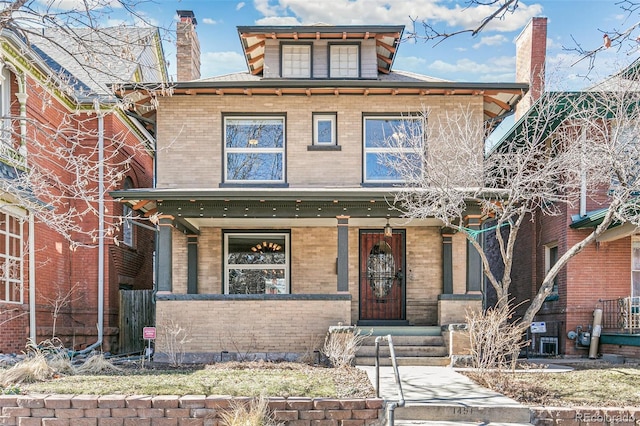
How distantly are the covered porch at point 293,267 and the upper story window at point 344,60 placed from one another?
3.91 meters

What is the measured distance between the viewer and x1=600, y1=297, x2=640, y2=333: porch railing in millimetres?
12430

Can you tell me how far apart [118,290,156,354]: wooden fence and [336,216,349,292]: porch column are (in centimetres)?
590

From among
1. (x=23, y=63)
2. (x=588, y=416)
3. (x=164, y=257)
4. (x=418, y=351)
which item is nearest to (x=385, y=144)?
(x=418, y=351)

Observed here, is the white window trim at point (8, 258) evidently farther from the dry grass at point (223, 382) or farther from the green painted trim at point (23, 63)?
the dry grass at point (223, 382)

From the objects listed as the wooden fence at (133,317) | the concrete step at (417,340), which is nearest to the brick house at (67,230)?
the wooden fence at (133,317)

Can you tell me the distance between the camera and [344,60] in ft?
47.8

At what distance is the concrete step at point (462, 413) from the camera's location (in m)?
7.20

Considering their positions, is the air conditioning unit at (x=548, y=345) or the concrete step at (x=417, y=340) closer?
the concrete step at (x=417, y=340)

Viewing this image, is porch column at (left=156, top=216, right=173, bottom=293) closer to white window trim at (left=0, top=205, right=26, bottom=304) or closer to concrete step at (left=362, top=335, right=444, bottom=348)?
white window trim at (left=0, top=205, right=26, bottom=304)

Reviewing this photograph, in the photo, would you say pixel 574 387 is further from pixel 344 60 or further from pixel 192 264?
pixel 344 60

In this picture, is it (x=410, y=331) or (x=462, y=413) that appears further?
(x=410, y=331)

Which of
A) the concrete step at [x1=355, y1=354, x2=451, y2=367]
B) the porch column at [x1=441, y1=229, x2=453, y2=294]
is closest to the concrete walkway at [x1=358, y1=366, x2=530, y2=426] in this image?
the concrete step at [x1=355, y1=354, x2=451, y2=367]

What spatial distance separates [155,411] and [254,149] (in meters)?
7.57

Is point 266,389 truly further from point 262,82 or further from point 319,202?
point 262,82
